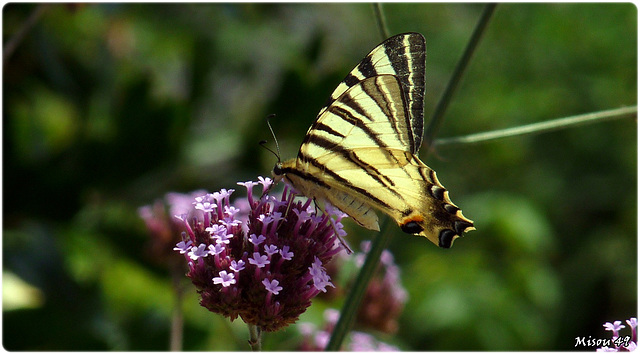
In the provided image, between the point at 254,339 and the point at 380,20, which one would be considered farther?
the point at 380,20

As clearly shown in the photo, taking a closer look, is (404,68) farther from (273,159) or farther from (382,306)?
(273,159)

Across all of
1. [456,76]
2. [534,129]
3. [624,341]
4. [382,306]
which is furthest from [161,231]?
[624,341]

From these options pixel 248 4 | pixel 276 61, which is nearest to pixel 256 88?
pixel 276 61

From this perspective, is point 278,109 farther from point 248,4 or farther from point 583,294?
point 583,294

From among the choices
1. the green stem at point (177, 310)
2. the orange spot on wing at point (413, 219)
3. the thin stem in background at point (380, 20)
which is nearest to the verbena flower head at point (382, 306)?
the green stem at point (177, 310)

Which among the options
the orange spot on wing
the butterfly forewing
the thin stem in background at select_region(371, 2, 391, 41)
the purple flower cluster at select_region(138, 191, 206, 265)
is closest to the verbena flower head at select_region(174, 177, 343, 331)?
the orange spot on wing

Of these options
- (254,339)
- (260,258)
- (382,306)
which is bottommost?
(382,306)

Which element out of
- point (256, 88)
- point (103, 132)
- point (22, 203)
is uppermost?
point (256, 88)
